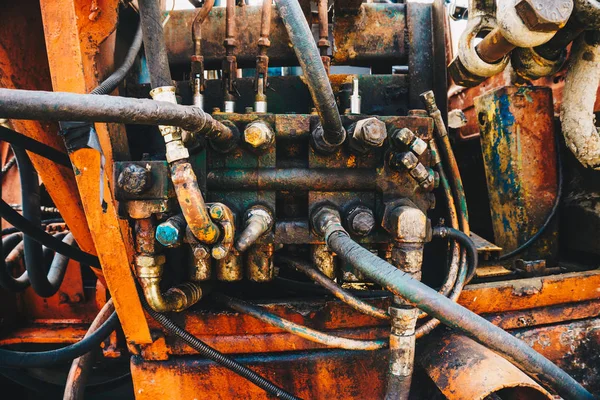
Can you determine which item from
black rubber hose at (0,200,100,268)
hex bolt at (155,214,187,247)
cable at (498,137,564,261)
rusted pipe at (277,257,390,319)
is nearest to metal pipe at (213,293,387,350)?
rusted pipe at (277,257,390,319)

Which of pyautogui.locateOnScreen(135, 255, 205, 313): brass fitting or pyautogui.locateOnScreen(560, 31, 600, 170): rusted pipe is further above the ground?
pyautogui.locateOnScreen(560, 31, 600, 170): rusted pipe

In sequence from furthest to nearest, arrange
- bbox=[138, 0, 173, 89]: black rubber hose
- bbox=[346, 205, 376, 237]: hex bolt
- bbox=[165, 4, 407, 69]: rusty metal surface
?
bbox=[165, 4, 407, 69]: rusty metal surface
bbox=[346, 205, 376, 237]: hex bolt
bbox=[138, 0, 173, 89]: black rubber hose

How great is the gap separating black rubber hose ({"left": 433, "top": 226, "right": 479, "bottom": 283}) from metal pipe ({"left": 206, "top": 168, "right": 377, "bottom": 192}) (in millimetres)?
298

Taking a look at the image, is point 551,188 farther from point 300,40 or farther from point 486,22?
point 300,40

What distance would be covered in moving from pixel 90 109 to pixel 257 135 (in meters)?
0.43

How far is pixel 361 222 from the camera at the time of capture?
1.03 metres

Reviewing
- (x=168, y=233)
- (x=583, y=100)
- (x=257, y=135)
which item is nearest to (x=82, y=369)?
(x=168, y=233)

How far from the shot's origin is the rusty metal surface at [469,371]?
3.15 feet

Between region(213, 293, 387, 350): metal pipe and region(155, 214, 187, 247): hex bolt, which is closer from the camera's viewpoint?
region(155, 214, 187, 247): hex bolt

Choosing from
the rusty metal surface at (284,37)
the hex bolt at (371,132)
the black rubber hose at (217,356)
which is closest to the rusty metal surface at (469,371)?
the black rubber hose at (217,356)

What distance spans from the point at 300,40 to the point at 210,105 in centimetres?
67

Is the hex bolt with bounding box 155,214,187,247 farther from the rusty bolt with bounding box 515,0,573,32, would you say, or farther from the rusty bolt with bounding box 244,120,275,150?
the rusty bolt with bounding box 515,0,573,32

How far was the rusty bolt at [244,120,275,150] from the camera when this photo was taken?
0.98 m

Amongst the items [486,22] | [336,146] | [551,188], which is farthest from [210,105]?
[551,188]
